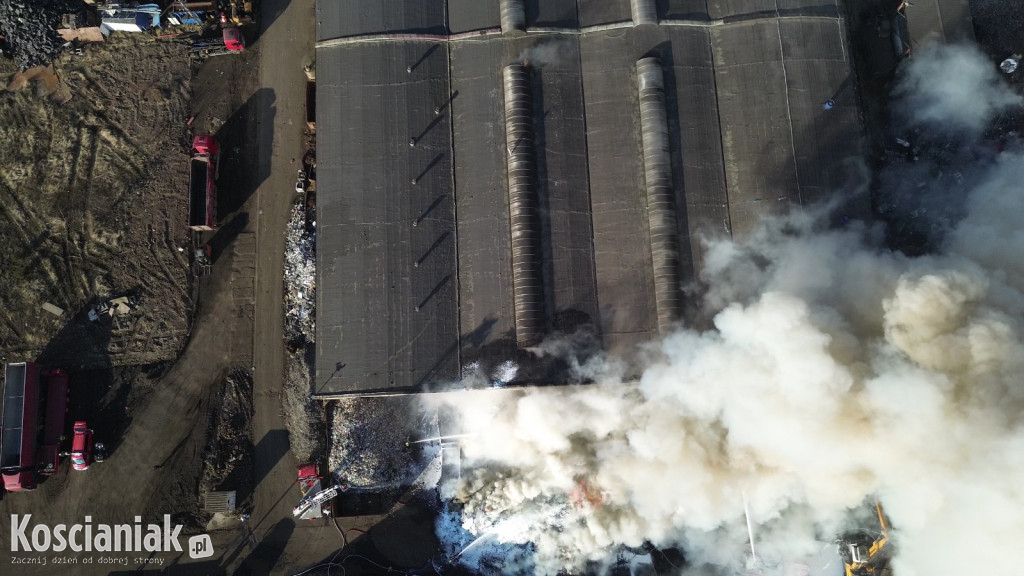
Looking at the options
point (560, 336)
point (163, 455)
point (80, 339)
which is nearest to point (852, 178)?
point (560, 336)

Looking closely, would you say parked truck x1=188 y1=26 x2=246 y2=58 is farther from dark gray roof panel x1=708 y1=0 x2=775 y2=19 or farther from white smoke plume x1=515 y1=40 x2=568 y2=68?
dark gray roof panel x1=708 y1=0 x2=775 y2=19

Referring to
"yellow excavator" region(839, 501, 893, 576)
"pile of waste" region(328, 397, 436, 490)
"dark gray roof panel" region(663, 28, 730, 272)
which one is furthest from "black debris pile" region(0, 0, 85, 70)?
"yellow excavator" region(839, 501, 893, 576)

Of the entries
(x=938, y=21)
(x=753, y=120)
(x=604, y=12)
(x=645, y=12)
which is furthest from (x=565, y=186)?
(x=938, y=21)

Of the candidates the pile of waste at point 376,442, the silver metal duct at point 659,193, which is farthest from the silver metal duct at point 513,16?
the pile of waste at point 376,442

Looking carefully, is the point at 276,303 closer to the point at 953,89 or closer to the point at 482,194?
the point at 482,194

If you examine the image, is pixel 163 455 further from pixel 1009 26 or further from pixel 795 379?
pixel 1009 26

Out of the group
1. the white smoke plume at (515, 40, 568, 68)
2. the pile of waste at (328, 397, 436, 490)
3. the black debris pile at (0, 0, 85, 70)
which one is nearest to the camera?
the white smoke plume at (515, 40, 568, 68)
